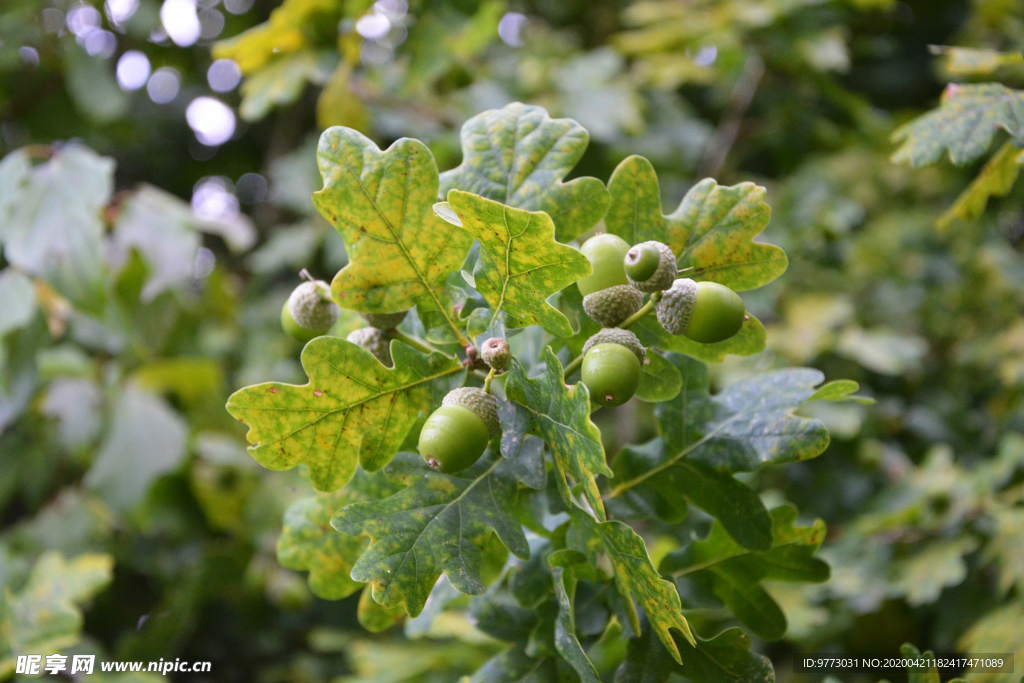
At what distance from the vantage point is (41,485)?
196cm

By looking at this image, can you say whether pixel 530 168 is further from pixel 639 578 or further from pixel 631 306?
pixel 639 578

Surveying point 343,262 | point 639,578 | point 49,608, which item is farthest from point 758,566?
point 343,262

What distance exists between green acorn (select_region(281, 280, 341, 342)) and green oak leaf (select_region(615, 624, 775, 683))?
0.51m

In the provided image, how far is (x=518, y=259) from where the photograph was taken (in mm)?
678

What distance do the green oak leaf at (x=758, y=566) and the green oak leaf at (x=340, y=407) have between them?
0.41 m

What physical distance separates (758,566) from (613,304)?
43 centimetres

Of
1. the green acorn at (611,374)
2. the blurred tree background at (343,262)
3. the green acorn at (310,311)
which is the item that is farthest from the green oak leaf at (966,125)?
the green acorn at (310,311)

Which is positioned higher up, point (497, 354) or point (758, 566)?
point (497, 354)

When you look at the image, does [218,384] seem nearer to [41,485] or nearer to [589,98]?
[41,485]

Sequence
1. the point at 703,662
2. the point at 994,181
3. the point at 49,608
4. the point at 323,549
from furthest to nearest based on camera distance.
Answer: the point at 49,608
the point at 994,181
the point at 323,549
the point at 703,662

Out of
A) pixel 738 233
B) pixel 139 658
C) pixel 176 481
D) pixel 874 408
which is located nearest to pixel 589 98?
pixel 874 408

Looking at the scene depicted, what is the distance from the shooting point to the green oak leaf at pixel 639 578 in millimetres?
623

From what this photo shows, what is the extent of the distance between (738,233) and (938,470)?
A: 1.25m

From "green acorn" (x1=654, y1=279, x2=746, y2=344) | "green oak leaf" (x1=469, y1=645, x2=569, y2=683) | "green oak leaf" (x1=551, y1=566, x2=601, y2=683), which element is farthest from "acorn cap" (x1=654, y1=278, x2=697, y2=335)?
"green oak leaf" (x1=469, y1=645, x2=569, y2=683)
